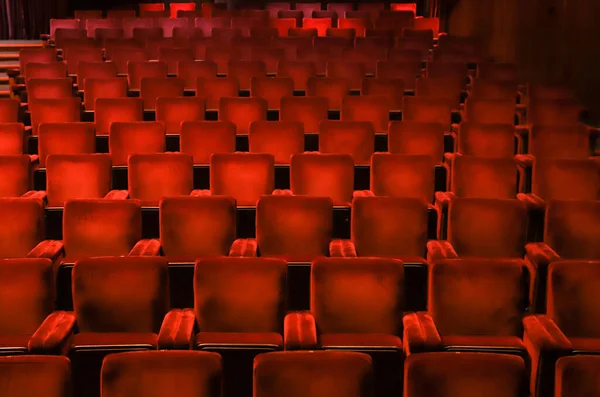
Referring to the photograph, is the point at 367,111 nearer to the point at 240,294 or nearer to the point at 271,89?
the point at 271,89

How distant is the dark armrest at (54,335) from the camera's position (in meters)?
0.53

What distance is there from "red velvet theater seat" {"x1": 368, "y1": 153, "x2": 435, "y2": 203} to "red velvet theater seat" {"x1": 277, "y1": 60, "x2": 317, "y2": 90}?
0.44 meters

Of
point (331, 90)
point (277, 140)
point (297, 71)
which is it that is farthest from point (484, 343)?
point (297, 71)

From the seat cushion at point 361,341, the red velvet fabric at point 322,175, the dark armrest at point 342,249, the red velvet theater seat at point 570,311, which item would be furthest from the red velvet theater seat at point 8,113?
the red velvet theater seat at point 570,311

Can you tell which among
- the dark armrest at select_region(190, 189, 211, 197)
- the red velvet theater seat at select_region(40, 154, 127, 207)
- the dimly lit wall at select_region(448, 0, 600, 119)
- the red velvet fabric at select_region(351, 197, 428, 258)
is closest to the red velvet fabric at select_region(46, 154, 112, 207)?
the red velvet theater seat at select_region(40, 154, 127, 207)

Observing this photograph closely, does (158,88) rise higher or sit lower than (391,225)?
higher

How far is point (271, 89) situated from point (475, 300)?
65 centimetres

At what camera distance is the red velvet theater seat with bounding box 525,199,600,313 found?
0.72 metres

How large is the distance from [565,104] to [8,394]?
91cm

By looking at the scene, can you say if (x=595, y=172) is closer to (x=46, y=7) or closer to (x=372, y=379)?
(x=372, y=379)

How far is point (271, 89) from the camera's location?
1150 millimetres

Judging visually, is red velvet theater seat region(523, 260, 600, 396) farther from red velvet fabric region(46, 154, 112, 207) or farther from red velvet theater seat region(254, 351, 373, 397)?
red velvet fabric region(46, 154, 112, 207)

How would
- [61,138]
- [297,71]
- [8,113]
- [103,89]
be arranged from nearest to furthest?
[61,138], [8,113], [103,89], [297,71]

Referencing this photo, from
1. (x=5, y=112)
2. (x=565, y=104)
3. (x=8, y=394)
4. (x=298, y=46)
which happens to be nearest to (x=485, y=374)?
(x=8, y=394)
